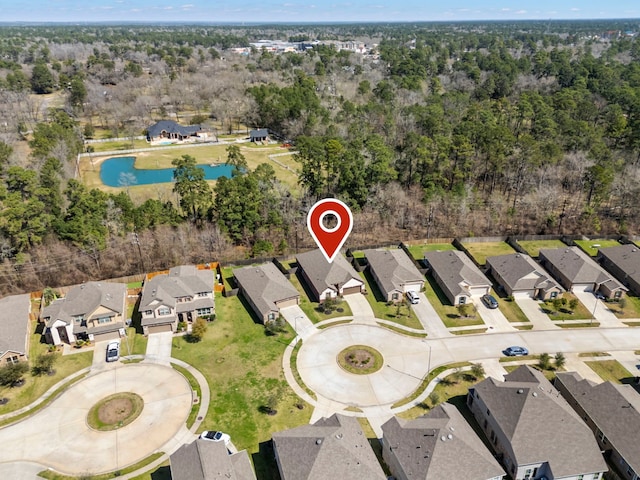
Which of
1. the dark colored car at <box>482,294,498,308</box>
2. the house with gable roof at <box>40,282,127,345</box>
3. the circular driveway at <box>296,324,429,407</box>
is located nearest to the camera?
the circular driveway at <box>296,324,429,407</box>

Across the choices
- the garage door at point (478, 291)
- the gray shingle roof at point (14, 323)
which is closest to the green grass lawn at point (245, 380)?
the gray shingle roof at point (14, 323)

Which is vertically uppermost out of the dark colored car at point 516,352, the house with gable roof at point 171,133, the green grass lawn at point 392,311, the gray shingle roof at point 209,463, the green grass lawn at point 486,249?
the house with gable roof at point 171,133

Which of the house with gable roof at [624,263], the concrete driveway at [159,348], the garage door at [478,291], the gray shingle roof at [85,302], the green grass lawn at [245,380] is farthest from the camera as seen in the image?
the house with gable roof at [624,263]

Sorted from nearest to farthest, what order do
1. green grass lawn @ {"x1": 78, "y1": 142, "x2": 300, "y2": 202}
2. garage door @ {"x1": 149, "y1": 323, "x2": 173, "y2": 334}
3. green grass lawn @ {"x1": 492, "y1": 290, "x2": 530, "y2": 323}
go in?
garage door @ {"x1": 149, "y1": 323, "x2": 173, "y2": 334} < green grass lawn @ {"x1": 492, "y1": 290, "x2": 530, "y2": 323} < green grass lawn @ {"x1": 78, "y1": 142, "x2": 300, "y2": 202}

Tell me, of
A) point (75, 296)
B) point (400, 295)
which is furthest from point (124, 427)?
point (400, 295)

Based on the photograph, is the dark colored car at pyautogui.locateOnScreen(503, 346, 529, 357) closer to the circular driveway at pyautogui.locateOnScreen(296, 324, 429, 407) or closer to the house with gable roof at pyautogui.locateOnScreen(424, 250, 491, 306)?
the circular driveway at pyautogui.locateOnScreen(296, 324, 429, 407)

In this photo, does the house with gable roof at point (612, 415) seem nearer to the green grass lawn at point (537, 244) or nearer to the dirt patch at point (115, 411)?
the green grass lawn at point (537, 244)

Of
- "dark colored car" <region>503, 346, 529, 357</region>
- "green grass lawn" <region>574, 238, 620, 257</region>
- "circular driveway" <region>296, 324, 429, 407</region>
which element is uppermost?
"green grass lawn" <region>574, 238, 620, 257</region>

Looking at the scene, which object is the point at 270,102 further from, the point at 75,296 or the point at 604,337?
the point at 604,337

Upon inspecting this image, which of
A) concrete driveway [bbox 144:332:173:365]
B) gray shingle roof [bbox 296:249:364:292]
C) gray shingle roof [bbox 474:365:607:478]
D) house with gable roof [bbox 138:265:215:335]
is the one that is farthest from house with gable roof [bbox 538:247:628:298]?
concrete driveway [bbox 144:332:173:365]
